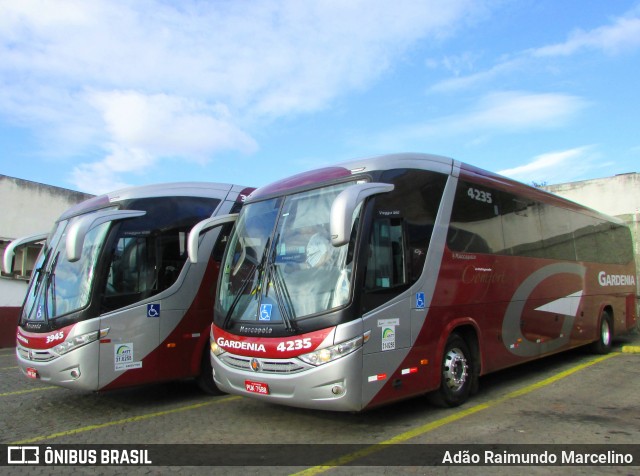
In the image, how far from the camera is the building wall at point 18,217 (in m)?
17.8

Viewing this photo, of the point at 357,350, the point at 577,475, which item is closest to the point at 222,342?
the point at 357,350

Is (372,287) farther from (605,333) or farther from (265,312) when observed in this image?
(605,333)

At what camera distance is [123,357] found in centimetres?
735

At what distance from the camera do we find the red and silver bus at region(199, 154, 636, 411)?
5.64 meters

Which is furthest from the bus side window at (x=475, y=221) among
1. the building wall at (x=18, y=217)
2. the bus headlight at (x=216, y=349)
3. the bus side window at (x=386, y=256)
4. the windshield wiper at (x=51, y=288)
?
the building wall at (x=18, y=217)

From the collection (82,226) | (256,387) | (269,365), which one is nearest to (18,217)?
(82,226)

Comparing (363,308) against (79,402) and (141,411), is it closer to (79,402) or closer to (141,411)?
(141,411)

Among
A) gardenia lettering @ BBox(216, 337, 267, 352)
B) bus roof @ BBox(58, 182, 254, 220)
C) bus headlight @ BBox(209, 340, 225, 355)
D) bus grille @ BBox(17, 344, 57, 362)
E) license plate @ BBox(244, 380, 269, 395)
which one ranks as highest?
bus roof @ BBox(58, 182, 254, 220)

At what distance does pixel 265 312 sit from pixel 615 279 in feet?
34.3

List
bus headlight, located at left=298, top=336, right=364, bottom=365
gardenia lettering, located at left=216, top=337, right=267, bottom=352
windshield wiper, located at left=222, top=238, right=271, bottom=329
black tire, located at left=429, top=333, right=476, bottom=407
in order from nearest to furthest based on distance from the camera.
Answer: bus headlight, located at left=298, top=336, right=364, bottom=365 → gardenia lettering, located at left=216, top=337, right=267, bottom=352 → windshield wiper, located at left=222, top=238, right=271, bottom=329 → black tire, located at left=429, top=333, right=476, bottom=407

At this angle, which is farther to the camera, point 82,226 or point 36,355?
point 36,355

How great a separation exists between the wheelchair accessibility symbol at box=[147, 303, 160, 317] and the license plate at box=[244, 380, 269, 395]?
7.67 feet

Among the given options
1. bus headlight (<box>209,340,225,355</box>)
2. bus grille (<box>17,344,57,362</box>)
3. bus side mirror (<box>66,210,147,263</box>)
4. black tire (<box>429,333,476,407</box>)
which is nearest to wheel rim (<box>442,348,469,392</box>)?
black tire (<box>429,333,476,407</box>)

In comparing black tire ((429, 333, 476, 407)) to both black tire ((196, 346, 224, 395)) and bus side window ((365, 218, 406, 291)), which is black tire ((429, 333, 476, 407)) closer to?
bus side window ((365, 218, 406, 291))
